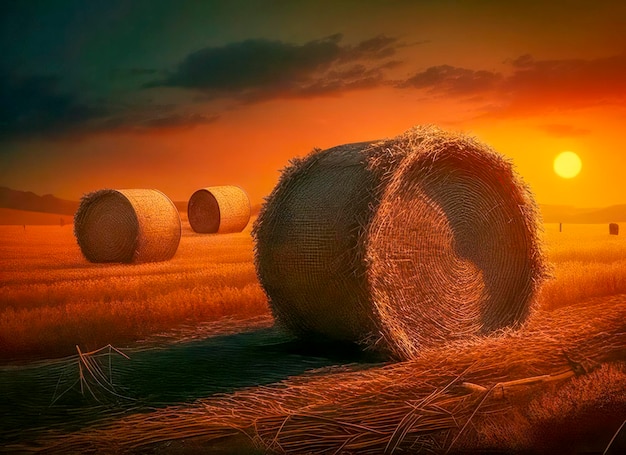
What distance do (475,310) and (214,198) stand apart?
23.6ft

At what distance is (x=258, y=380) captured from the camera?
3648mm

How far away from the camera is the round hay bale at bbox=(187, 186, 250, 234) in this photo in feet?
37.0

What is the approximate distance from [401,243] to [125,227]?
14.0 ft

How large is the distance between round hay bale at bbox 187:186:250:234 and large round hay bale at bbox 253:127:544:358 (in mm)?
6642

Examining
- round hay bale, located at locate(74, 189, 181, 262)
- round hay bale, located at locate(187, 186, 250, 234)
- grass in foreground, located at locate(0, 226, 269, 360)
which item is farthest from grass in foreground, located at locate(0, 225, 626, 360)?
round hay bale, located at locate(187, 186, 250, 234)

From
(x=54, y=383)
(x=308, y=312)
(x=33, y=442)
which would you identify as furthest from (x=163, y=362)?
(x=33, y=442)

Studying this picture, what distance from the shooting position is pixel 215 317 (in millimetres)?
5215

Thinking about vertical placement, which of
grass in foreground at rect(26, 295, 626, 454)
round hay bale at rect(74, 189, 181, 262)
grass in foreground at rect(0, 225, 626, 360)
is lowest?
grass in foreground at rect(26, 295, 626, 454)

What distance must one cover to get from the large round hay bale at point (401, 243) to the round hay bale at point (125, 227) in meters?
3.33

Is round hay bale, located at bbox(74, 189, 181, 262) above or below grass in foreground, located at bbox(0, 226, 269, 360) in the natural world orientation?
above

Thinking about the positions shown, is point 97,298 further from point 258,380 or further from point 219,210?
point 219,210

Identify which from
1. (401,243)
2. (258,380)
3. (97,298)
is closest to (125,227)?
(97,298)

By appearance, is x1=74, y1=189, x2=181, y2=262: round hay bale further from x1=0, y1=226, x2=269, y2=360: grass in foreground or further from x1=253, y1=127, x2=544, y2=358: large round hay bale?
x1=253, y1=127, x2=544, y2=358: large round hay bale

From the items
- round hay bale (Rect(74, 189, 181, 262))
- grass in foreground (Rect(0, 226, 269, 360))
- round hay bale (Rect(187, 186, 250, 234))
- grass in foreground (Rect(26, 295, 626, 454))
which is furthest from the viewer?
round hay bale (Rect(187, 186, 250, 234))
